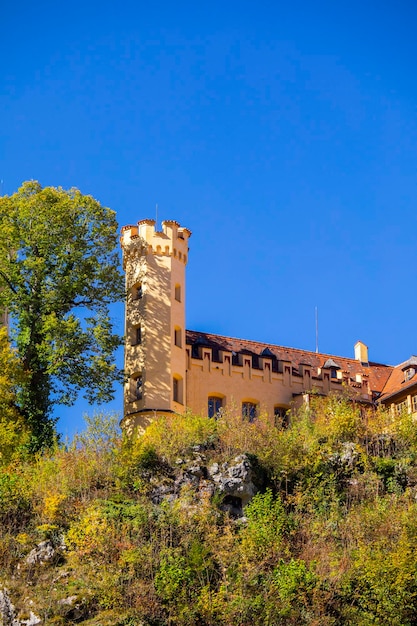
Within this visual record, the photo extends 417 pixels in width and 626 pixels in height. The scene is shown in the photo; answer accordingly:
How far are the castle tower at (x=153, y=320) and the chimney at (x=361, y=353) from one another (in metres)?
12.2

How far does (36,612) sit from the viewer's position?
34.6 m

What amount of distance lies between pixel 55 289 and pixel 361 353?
19.2 m

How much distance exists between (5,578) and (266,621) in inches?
322

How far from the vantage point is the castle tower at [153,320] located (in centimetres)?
5062

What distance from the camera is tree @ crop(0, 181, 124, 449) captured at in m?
47.4

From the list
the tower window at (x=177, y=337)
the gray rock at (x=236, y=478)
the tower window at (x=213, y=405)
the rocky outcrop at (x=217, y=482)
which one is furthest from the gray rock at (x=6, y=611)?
the tower window at (x=213, y=405)

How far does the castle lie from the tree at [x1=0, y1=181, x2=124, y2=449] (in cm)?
202

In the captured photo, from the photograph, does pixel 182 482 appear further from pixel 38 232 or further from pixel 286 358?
pixel 286 358

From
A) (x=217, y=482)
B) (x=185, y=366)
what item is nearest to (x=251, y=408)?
(x=185, y=366)

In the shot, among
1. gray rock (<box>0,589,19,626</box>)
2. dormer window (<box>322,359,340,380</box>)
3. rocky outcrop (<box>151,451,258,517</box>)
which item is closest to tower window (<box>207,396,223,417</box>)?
dormer window (<box>322,359,340,380</box>)

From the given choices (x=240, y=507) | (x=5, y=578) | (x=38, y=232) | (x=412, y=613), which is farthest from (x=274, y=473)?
(x=38, y=232)

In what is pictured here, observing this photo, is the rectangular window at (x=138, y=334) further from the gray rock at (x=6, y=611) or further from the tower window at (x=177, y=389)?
the gray rock at (x=6, y=611)

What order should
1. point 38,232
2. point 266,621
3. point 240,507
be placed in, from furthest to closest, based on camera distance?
point 38,232 < point 240,507 < point 266,621

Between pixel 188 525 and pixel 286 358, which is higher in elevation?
pixel 286 358
